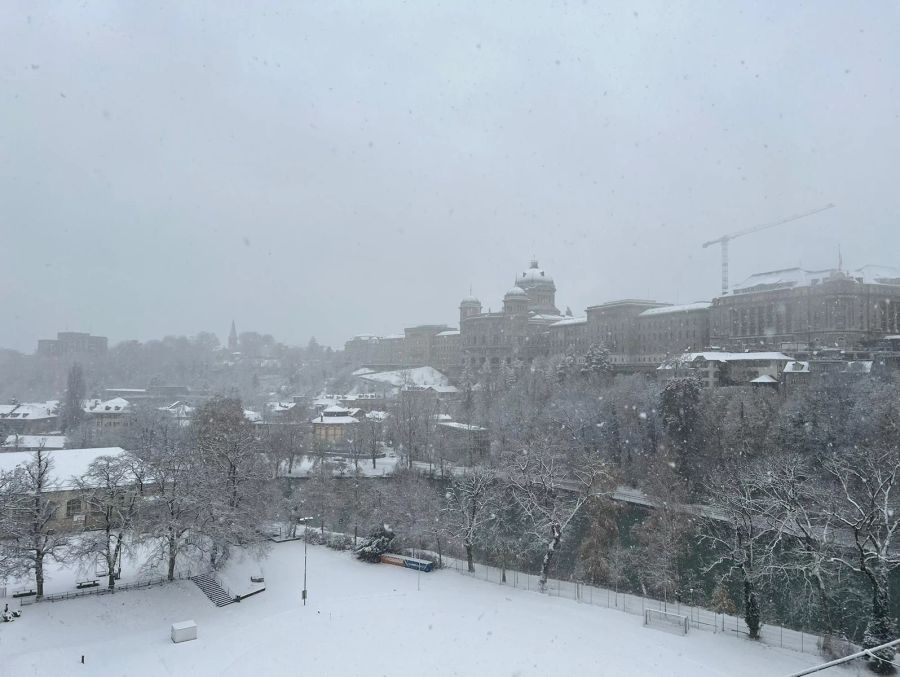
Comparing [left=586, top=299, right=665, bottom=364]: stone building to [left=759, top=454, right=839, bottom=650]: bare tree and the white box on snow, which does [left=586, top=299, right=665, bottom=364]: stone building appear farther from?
the white box on snow

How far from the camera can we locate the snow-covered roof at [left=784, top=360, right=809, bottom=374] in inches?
1698

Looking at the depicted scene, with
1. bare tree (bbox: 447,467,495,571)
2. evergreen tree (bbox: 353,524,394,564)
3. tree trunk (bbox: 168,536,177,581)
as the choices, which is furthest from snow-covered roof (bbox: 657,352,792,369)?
tree trunk (bbox: 168,536,177,581)

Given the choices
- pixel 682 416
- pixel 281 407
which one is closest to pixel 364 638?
pixel 682 416

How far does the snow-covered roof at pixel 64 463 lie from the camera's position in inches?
1035

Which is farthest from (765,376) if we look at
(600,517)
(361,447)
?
(361,447)

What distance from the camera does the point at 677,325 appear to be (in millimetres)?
66375

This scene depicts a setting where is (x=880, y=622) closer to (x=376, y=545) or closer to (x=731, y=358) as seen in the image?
(x=376, y=545)

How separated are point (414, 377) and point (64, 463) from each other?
5964 centimetres

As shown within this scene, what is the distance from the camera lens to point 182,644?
16781 mm

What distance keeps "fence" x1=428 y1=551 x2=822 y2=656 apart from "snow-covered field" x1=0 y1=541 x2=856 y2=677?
0.69 metres

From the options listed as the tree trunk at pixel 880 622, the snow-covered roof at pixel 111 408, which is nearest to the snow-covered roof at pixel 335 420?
the snow-covered roof at pixel 111 408

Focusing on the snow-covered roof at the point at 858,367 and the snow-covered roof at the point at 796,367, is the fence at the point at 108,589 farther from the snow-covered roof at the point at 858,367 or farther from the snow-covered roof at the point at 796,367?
the snow-covered roof at the point at 858,367

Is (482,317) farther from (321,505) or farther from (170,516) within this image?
(170,516)

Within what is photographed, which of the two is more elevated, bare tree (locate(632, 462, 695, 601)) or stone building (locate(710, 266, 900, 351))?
stone building (locate(710, 266, 900, 351))
